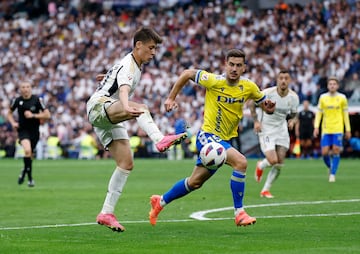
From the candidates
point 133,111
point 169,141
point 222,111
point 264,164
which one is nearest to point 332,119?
point 264,164

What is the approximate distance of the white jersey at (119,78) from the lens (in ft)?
39.4

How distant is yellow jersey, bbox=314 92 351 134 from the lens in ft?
82.7

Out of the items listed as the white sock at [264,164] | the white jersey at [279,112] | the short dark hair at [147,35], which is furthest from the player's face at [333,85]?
the short dark hair at [147,35]

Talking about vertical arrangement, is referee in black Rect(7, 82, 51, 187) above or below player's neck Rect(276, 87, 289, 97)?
below

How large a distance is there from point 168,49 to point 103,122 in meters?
33.2

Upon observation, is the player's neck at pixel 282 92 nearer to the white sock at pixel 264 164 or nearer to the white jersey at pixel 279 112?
the white jersey at pixel 279 112

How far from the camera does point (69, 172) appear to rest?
30031 mm

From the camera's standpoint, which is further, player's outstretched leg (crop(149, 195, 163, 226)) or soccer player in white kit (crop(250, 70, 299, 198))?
soccer player in white kit (crop(250, 70, 299, 198))

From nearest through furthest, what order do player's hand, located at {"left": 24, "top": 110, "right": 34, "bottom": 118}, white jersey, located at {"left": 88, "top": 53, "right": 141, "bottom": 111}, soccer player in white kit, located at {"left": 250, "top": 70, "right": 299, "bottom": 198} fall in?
white jersey, located at {"left": 88, "top": 53, "right": 141, "bottom": 111} < soccer player in white kit, located at {"left": 250, "top": 70, "right": 299, "bottom": 198} < player's hand, located at {"left": 24, "top": 110, "right": 34, "bottom": 118}

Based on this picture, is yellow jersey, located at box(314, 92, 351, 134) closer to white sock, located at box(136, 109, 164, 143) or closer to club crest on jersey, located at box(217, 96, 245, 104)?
club crest on jersey, located at box(217, 96, 245, 104)

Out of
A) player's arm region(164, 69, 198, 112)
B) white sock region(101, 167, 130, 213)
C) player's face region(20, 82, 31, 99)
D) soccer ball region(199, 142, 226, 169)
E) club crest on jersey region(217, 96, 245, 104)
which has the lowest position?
white sock region(101, 167, 130, 213)

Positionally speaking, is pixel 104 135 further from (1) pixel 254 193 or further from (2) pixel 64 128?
(2) pixel 64 128

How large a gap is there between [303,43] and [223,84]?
1110 inches

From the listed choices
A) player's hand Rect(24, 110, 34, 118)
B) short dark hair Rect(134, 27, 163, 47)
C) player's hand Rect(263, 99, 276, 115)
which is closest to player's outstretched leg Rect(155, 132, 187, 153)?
short dark hair Rect(134, 27, 163, 47)
